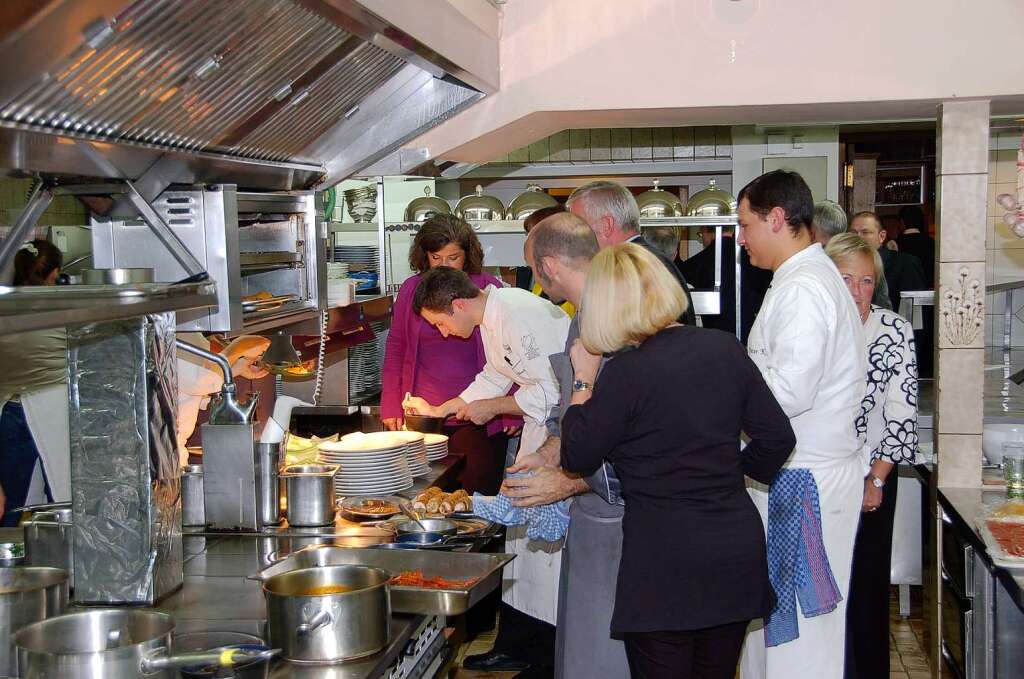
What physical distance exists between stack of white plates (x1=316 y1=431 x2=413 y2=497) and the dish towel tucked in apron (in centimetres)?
115

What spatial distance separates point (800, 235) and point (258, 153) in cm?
163

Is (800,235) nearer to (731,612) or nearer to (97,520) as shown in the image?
(731,612)

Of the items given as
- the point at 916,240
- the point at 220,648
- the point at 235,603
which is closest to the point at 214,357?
the point at 235,603

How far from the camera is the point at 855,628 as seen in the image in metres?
3.70

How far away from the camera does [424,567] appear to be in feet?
7.97

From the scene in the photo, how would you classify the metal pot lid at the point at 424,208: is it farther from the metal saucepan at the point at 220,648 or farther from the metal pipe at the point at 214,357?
the metal saucepan at the point at 220,648

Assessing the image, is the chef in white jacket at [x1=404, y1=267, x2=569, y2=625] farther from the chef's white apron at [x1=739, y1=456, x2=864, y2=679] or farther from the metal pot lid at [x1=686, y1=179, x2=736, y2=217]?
the metal pot lid at [x1=686, y1=179, x2=736, y2=217]

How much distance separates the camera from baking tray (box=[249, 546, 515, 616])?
7.09ft

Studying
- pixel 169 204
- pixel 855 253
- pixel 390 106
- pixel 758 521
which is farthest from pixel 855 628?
pixel 169 204

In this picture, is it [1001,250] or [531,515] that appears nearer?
[531,515]

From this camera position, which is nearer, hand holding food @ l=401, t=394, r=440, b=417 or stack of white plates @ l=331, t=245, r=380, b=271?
hand holding food @ l=401, t=394, r=440, b=417

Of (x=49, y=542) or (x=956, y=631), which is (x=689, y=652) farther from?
(x=956, y=631)

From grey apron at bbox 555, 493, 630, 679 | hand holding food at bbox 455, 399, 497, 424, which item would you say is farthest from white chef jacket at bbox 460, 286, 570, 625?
grey apron at bbox 555, 493, 630, 679

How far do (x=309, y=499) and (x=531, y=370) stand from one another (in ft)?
3.56
